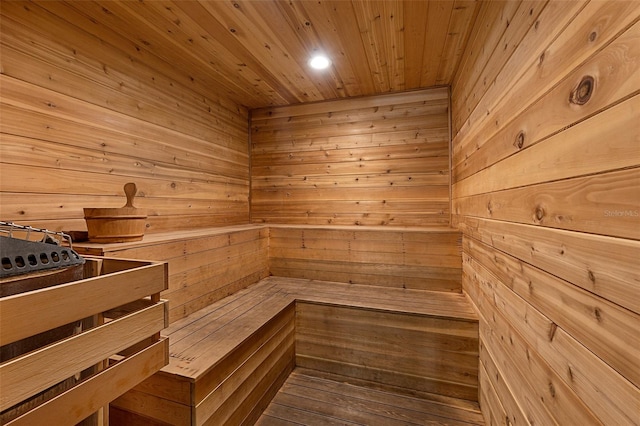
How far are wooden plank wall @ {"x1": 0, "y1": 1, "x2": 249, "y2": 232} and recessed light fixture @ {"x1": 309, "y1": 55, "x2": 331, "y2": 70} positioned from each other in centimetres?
111

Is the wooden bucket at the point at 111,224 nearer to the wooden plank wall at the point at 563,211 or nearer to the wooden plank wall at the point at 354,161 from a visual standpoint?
the wooden plank wall at the point at 563,211

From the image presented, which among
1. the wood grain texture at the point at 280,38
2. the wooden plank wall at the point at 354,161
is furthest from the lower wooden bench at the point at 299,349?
the wood grain texture at the point at 280,38

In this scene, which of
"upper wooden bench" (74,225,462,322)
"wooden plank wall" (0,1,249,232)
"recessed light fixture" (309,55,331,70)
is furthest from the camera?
"recessed light fixture" (309,55,331,70)

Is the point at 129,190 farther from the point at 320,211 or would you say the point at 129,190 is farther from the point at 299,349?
the point at 320,211

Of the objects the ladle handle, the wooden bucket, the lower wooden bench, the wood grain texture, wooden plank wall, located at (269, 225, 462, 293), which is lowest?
the lower wooden bench

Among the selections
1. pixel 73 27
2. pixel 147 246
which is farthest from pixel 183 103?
pixel 147 246

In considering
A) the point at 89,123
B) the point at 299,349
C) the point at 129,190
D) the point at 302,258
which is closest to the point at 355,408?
the point at 299,349

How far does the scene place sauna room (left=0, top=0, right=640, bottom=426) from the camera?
647mm

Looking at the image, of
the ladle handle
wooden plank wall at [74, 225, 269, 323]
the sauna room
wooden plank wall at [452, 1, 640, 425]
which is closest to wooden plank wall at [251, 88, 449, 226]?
the sauna room

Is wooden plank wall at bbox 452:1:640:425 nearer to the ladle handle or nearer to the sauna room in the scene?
the sauna room

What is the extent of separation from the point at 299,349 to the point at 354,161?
1941mm

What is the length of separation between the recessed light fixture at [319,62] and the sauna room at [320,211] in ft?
0.16

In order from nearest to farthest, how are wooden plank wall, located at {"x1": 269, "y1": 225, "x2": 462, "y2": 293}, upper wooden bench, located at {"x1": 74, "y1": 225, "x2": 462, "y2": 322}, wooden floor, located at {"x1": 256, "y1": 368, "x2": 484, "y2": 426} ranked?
wooden floor, located at {"x1": 256, "y1": 368, "x2": 484, "y2": 426}
upper wooden bench, located at {"x1": 74, "y1": 225, "x2": 462, "y2": 322}
wooden plank wall, located at {"x1": 269, "y1": 225, "x2": 462, "y2": 293}

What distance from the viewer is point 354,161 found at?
3.02 meters
